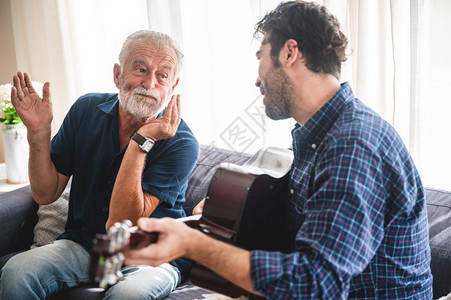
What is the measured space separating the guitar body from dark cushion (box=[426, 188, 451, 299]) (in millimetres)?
560

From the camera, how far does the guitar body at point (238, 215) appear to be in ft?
3.99

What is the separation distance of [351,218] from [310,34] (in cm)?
54

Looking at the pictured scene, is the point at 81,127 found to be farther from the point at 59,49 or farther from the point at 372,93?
the point at 59,49

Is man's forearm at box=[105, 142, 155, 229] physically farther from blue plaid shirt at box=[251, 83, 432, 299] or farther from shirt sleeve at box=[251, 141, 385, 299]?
shirt sleeve at box=[251, 141, 385, 299]

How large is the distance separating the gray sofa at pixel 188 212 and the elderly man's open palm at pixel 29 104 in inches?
19.7

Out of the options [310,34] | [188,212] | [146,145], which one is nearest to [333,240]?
[310,34]

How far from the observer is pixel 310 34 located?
133 centimetres

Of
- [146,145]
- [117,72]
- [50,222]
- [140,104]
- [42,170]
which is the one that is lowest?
[50,222]

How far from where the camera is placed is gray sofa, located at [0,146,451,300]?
5.07 feet

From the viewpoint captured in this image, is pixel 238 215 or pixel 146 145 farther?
pixel 146 145

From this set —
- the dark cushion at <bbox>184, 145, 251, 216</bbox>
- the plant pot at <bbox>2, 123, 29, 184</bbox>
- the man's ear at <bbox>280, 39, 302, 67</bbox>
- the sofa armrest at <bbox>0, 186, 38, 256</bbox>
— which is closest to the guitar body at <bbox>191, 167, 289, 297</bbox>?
the man's ear at <bbox>280, 39, 302, 67</bbox>

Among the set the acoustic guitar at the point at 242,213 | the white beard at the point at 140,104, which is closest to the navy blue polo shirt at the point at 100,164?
the white beard at the point at 140,104

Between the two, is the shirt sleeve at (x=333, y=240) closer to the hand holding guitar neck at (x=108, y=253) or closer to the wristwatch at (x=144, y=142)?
the hand holding guitar neck at (x=108, y=253)

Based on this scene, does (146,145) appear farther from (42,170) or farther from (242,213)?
(242,213)
